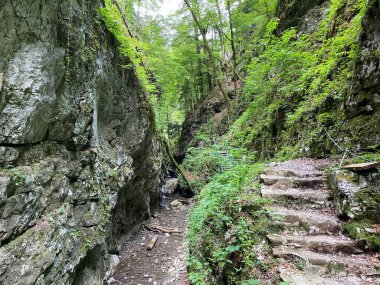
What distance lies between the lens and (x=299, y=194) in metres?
4.57

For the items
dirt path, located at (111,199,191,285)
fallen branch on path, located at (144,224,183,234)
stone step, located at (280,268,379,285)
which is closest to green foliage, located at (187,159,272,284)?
stone step, located at (280,268,379,285)

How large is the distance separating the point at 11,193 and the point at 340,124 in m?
7.02

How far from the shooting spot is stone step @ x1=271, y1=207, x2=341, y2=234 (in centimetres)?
379

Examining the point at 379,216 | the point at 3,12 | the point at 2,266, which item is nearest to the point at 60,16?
the point at 3,12

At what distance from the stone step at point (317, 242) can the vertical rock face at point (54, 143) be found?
3.83 metres

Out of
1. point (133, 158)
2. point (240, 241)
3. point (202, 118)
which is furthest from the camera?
point (202, 118)

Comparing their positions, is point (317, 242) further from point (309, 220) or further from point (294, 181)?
point (294, 181)

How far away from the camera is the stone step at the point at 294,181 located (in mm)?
4866

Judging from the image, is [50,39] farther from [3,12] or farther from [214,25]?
[214,25]

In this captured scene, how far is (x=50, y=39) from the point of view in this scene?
13.4 feet

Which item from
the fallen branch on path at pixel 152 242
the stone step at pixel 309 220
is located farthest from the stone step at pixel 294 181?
the fallen branch on path at pixel 152 242

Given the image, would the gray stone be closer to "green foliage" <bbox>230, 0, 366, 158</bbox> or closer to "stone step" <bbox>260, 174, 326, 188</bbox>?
"green foliage" <bbox>230, 0, 366, 158</bbox>

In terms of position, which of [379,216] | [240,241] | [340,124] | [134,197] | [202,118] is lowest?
[134,197]

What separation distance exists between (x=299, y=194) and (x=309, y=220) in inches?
29.4
